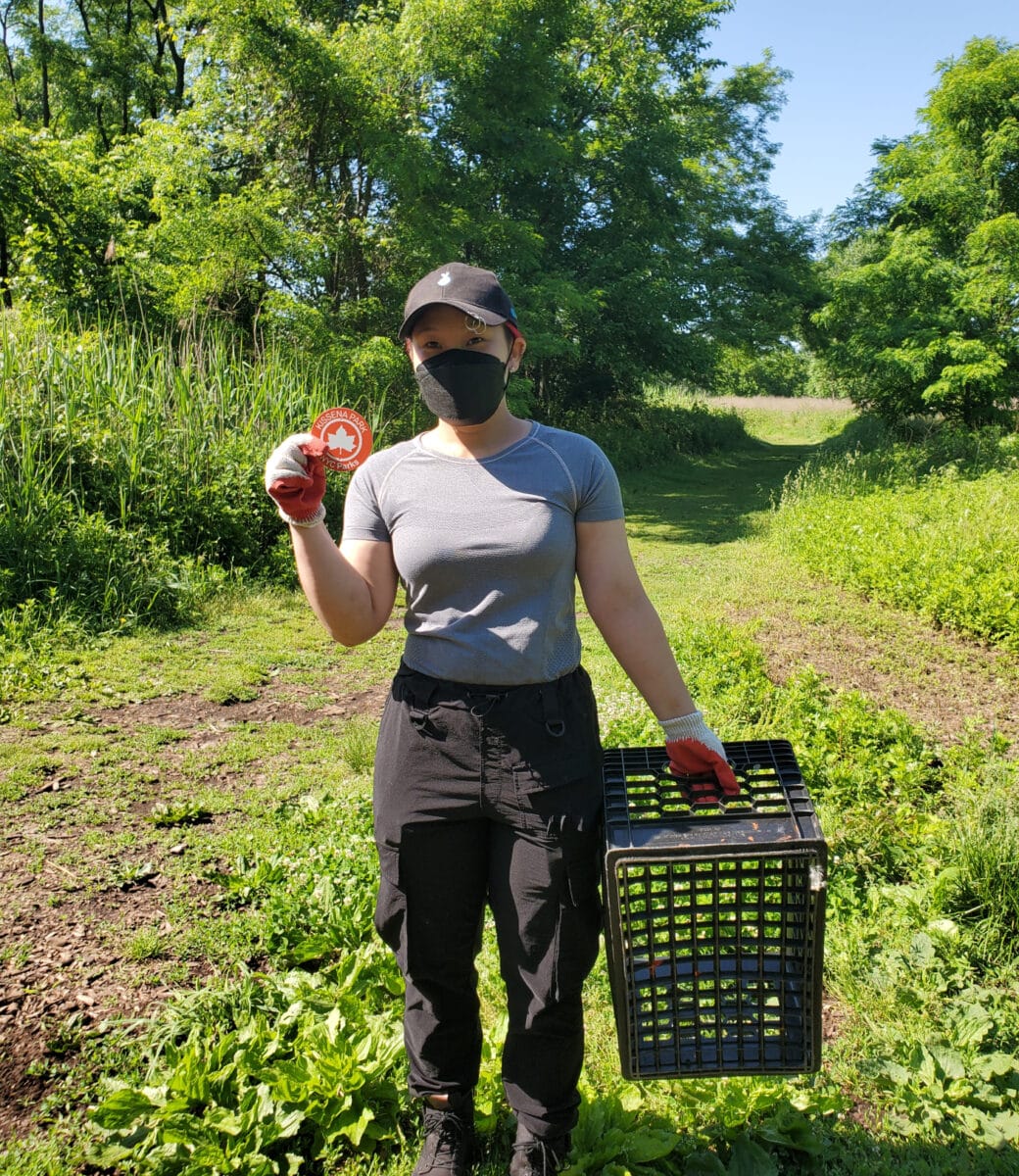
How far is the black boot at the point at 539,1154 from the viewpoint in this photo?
2.03 m

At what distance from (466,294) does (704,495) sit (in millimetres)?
15832

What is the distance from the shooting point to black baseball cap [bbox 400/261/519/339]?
6.40 ft

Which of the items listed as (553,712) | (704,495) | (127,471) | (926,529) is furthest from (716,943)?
(704,495)

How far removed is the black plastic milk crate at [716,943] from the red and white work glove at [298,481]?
849mm

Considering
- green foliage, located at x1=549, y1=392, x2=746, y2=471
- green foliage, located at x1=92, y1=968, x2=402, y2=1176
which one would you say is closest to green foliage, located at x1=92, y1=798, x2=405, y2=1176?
green foliage, located at x1=92, y1=968, x2=402, y2=1176

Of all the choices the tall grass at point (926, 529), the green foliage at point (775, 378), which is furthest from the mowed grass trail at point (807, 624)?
the green foliage at point (775, 378)

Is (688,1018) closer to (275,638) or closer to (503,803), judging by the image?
(503,803)

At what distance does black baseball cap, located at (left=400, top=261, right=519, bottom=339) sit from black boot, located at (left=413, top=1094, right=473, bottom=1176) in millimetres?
1676

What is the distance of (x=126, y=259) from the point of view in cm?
1064

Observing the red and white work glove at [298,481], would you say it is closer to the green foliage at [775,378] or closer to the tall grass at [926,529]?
the tall grass at [926,529]

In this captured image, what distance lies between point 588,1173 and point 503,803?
89cm

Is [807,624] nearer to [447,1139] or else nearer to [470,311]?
[447,1139]

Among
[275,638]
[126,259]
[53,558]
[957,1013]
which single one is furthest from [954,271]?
[957,1013]

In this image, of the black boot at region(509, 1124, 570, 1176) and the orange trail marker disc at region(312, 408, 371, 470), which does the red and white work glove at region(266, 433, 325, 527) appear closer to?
the orange trail marker disc at region(312, 408, 371, 470)
